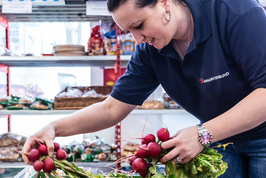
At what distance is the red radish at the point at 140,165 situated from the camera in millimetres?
761

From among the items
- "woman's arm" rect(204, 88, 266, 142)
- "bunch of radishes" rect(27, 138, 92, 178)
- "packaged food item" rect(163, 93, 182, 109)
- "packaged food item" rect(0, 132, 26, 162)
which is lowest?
"packaged food item" rect(0, 132, 26, 162)

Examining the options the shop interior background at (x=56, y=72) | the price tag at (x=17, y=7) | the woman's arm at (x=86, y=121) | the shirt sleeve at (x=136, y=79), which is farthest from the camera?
the shop interior background at (x=56, y=72)

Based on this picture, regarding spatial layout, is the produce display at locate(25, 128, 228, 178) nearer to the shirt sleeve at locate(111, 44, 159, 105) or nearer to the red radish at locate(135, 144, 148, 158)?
the red radish at locate(135, 144, 148, 158)

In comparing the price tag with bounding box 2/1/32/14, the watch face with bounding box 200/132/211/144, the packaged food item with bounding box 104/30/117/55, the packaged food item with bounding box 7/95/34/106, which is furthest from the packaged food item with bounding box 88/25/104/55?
the watch face with bounding box 200/132/211/144

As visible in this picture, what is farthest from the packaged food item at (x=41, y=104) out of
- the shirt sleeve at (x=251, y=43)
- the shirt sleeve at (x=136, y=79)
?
the shirt sleeve at (x=251, y=43)

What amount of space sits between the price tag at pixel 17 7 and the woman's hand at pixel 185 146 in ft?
A: 5.81

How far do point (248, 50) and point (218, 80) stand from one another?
168mm

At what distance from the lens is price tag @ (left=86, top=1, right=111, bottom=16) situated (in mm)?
1981

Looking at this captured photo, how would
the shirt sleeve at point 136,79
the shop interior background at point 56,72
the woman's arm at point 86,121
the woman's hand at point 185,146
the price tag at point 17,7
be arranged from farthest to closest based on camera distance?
the shop interior background at point 56,72 → the price tag at point 17,7 → the shirt sleeve at point 136,79 → the woman's arm at point 86,121 → the woman's hand at point 185,146

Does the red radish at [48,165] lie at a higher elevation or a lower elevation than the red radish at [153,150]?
lower

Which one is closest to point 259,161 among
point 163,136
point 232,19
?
point 163,136

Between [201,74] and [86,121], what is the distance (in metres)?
0.54

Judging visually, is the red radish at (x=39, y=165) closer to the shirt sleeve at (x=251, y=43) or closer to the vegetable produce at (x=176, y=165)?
the vegetable produce at (x=176, y=165)

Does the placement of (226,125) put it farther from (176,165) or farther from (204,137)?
(176,165)
